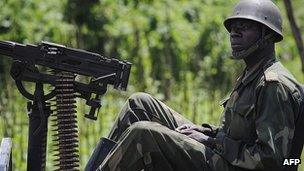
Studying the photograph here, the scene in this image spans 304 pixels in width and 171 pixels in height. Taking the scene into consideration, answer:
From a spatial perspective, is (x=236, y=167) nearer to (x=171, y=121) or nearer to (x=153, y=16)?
(x=171, y=121)

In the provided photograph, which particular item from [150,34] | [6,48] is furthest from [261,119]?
[150,34]

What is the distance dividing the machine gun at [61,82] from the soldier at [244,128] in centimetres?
33

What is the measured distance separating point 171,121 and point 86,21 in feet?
20.7

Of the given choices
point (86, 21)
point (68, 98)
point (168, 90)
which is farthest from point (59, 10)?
point (68, 98)

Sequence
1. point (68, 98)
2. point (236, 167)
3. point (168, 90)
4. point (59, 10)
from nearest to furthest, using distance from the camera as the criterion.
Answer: point (236, 167) < point (68, 98) < point (168, 90) < point (59, 10)

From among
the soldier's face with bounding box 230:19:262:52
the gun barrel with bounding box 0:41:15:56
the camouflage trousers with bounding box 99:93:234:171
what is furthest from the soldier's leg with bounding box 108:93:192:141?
the gun barrel with bounding box 0:41:15:56

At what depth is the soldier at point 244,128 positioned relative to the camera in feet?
16.3

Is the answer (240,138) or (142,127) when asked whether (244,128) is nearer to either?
(240,138)

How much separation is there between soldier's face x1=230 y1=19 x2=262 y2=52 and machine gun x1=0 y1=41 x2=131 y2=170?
0.69m

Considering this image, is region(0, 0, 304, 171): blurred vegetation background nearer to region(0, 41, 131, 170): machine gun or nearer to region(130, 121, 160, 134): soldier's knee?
region(0, 41, 131, 170): machine gun

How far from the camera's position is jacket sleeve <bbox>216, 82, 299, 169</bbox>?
16.2ft

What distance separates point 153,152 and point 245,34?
0.91m

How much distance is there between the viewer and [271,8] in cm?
536

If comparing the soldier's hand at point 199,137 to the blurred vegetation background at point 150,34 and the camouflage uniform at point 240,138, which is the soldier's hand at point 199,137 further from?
the blurred vegetation background at point 150,34
